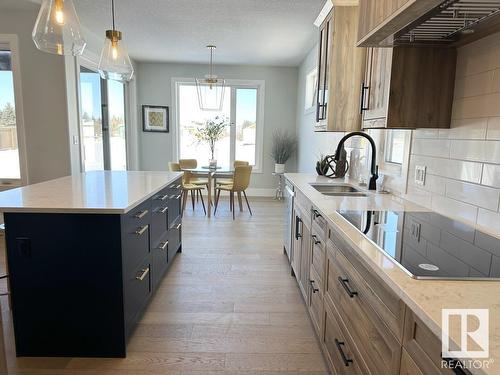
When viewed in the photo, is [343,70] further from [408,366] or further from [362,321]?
[408,366]

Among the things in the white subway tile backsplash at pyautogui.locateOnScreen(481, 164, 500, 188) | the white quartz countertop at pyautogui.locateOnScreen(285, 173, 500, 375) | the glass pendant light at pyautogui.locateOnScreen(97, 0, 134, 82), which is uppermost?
the glass pendant light at pyautogui.locateOnScreen(97, 0, 134, 82)

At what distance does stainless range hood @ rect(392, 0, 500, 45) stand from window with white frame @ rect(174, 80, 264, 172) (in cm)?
535

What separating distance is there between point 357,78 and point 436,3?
158 cm

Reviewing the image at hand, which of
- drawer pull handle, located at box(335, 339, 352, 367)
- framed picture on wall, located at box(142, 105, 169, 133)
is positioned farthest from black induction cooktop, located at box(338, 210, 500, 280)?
framed picture on wall, located at box(142, 105, 169, 133)

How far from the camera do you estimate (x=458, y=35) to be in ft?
5.30

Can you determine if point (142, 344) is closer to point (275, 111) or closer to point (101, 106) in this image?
point (101, 106)

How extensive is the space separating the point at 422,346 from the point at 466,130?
1.22 metres

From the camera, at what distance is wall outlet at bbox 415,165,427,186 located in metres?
2.01

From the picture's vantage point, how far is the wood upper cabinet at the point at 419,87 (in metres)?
1.78

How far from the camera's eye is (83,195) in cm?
214

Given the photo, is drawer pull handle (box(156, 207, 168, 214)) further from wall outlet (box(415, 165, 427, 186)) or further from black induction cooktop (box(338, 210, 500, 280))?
wall outlet (box(415, 165, 427, 186))

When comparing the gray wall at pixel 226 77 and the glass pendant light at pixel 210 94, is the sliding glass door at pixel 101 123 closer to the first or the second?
A: the gray wall at pixel 226 77

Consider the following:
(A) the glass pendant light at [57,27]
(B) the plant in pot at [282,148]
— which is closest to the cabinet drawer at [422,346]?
(A) the glass pendant light at [57,27]

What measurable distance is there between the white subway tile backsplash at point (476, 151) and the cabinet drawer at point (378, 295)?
0.73m
